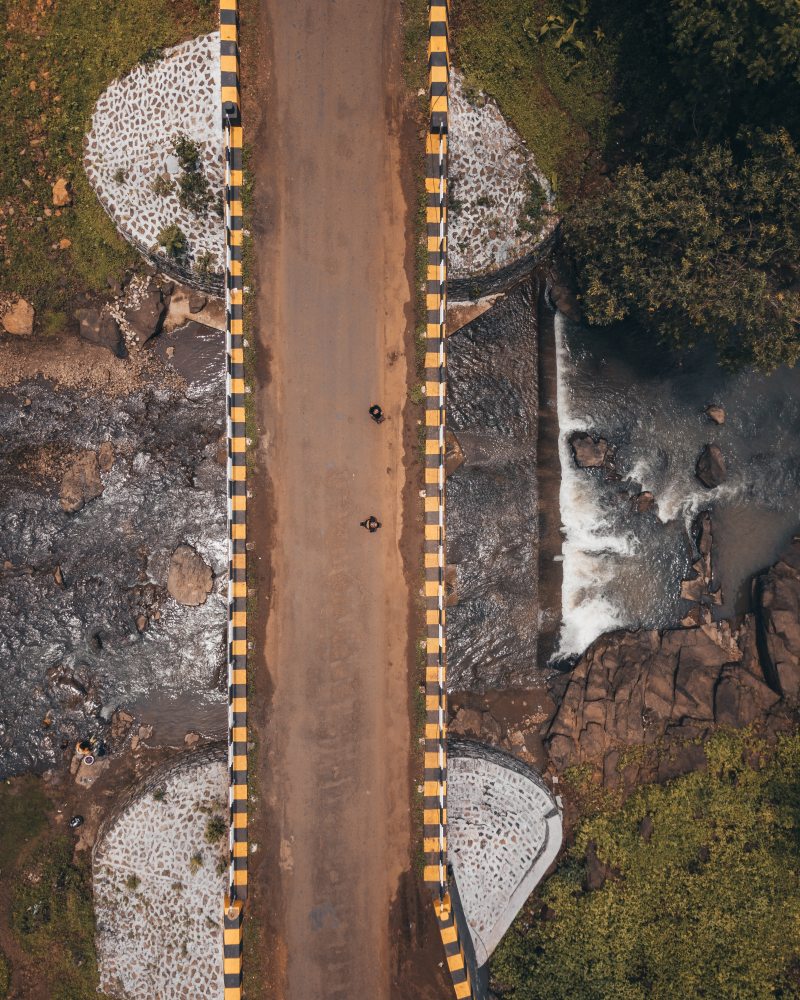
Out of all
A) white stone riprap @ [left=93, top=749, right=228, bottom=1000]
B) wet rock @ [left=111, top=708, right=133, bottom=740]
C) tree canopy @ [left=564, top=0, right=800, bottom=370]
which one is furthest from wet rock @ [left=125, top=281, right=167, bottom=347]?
white stone riprap @ [left=93, top=749, right=228, bottom=1000]

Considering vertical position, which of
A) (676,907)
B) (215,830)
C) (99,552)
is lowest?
(676,907)

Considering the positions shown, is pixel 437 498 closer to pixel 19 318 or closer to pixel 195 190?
pixel 195 190

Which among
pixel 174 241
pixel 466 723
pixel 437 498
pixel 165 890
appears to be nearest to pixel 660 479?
pixel 437 498

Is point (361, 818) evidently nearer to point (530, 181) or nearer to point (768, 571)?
point (768, 571)

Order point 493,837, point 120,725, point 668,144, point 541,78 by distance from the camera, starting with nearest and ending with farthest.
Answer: point 668,144 < point 493,837 < point 541,78 < point 120,725

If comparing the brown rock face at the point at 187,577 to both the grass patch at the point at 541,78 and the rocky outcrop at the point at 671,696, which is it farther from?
the grass patch at the point at 541,78

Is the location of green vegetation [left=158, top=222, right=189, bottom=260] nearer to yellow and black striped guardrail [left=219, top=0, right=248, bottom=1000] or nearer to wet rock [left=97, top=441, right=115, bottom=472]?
yellow and black striped guardrail [left=219, top=0, right=248, bottom=1000]

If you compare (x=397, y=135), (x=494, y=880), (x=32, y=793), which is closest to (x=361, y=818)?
(x=494, y=880)
